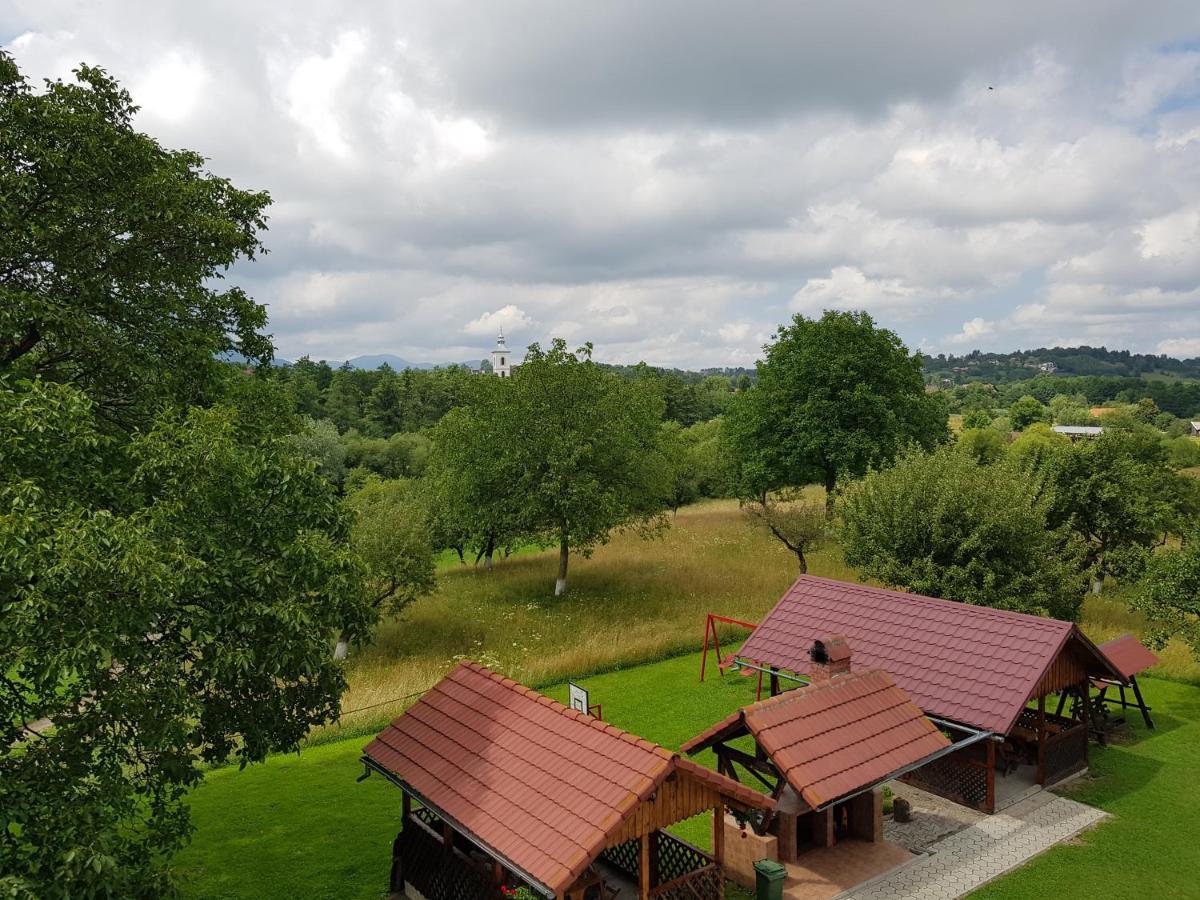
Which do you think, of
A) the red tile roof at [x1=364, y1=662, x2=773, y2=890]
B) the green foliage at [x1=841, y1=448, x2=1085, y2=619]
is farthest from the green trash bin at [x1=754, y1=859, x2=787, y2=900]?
the green foliage at [x1=841, y1=448, x2=1085, y2=619]

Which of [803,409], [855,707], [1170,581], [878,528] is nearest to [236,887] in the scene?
[855,707]

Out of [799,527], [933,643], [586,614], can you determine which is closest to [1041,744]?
[933,643]

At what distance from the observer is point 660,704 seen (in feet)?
68.0

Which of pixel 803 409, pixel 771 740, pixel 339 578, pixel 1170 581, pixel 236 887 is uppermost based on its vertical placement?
pixel 803 409

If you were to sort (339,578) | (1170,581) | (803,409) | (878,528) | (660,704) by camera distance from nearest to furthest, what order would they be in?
(339,578)
(1170,581)
(660,704)
(878,528)
(803,409)

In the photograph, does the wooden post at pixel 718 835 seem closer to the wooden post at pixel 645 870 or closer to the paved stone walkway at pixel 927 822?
the wooden post at pixel 645 870

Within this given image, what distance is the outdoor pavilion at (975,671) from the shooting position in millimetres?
14633

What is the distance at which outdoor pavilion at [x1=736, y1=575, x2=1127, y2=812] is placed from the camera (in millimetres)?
14633

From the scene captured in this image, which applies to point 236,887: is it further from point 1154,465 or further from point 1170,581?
point 1154,465

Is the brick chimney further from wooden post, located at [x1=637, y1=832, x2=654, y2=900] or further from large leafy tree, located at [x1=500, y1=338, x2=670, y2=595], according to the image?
Answer: large leafy tree, located at [x1=500, y1=338, x2=670, y2=595]

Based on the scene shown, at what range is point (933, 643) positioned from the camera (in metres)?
16.4

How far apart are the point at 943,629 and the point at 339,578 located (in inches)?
500

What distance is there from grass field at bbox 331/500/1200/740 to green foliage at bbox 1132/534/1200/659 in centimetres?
482

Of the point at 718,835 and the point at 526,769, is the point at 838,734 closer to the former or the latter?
the point at 718,835
